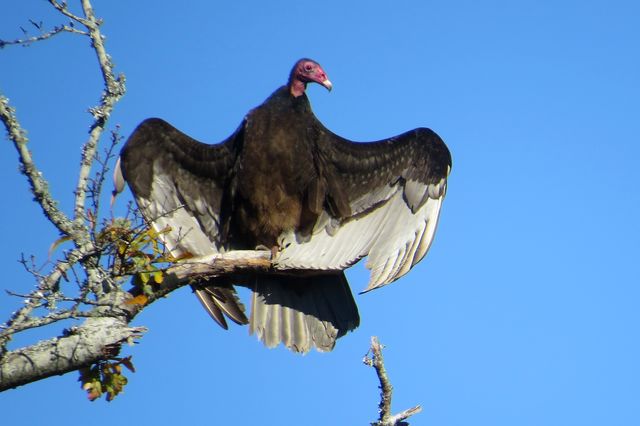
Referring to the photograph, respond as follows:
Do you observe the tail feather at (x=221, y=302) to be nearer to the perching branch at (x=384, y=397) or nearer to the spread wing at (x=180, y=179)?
the spread wing at (x=180, y=179)

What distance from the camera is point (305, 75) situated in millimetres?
6078

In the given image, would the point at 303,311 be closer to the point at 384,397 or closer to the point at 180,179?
the point at 180,179

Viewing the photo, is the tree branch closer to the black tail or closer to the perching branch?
the perching branch

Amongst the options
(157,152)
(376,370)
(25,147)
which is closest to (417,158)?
(157,152)

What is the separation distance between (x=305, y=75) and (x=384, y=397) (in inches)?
98.7

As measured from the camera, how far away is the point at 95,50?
168 inches

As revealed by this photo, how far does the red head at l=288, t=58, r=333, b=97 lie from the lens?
6070 mm

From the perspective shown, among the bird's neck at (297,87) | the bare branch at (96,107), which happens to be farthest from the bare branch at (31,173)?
the bird's neck at (297,87)

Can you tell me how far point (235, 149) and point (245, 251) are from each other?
2.16ft

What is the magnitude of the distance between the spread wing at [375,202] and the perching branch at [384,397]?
1.53 metres

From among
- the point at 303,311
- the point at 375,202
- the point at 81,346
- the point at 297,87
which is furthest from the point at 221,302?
the point at 81,346

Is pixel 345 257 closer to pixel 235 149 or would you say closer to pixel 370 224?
pixel 370 224

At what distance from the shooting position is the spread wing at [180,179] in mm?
5668

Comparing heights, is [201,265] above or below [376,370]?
above
